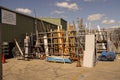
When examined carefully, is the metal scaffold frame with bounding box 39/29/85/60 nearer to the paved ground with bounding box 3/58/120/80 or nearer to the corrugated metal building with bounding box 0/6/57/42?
the corrugated metal building with bounding box 0/6/57/42

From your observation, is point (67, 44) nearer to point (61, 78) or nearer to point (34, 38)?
point (34, 38)

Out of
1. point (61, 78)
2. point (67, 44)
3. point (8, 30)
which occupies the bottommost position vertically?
point (61, 78)

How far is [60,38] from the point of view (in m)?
19.1

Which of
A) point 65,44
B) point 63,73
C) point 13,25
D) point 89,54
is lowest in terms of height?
point 63,73

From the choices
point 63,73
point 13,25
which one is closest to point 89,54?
point 63,73

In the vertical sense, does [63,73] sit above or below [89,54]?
below

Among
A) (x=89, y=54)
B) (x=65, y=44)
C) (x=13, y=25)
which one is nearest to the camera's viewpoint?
(x=89, y=54)

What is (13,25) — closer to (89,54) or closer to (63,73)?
(89,54)

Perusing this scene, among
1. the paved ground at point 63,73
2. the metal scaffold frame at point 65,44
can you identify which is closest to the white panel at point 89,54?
the paved ground at point 63,73

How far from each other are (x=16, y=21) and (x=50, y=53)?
6018 millimetres

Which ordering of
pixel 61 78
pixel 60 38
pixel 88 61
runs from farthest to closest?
pixel 60 38
pixel 88 61
pixel 61 78

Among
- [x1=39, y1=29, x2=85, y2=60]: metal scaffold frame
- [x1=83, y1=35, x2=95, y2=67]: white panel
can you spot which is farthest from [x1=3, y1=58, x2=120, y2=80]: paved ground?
[x1=39, y1=29, x2=85, y2=60]: metal scaffold frame

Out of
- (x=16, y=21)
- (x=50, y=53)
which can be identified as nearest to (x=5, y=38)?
(x=16, y=21)

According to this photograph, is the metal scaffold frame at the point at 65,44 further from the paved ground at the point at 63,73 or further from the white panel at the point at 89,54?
the paved ground at the point at 63,73
